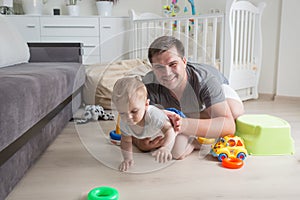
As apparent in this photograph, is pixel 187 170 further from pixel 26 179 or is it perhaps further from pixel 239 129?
pixel 26 179

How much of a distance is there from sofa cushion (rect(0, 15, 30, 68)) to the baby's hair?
1.02 metres

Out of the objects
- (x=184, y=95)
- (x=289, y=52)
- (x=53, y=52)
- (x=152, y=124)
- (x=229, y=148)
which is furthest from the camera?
(x=289, y=52)

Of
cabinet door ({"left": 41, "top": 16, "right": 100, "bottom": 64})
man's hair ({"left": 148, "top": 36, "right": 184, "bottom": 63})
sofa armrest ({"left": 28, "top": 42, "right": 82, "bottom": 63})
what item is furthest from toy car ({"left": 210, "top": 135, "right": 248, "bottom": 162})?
cabinet door ({"left": 41, "top": 16, "right": 100, "bottom": 64})

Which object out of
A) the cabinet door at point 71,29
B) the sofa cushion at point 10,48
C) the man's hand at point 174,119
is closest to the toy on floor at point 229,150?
→ the man's hand at point 174,119

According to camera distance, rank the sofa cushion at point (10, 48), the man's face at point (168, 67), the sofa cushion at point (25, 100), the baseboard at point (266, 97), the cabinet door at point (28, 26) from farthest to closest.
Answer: the cabinet door at point (28, 26) → the baseboard at point (266, 97) → the sofa cushion at point (10, 48) → the man's face at point (168, 67) → the sofa cushion at point (25, 100)

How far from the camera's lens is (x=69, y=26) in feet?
10.00

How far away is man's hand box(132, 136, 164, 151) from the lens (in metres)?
1.08

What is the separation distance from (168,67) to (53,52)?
150 cm

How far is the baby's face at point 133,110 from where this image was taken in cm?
90

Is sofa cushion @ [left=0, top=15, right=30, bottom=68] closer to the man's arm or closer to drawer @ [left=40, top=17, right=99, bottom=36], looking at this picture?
drawer @ [left=40, top=17, right=99, bottom=36]

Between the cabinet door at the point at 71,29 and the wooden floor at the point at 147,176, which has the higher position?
the cabinet door at the point at 71,29

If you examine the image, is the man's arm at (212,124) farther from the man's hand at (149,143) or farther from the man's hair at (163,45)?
the man's hair at (163,45)

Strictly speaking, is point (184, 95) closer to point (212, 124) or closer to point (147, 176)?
point (212, 124)

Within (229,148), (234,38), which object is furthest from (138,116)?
(234,38)
